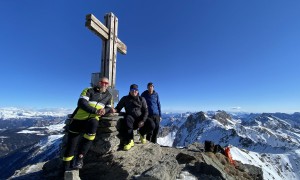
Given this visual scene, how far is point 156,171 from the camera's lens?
795 centimetres

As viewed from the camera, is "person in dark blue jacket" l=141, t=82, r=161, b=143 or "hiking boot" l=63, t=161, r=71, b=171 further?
"person in dark blue jacket" l=141, t=82, r=161, b=143

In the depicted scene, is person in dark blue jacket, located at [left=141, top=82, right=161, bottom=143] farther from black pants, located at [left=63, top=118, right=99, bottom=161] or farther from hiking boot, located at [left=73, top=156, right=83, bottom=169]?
hiking boot, located at [left=73, top=156, right=83, bottom=169]

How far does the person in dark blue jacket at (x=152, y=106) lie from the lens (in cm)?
1233

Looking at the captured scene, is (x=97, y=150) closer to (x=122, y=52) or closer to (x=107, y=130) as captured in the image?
(x=107, y=130)

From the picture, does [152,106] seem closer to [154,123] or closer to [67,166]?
[154,123]

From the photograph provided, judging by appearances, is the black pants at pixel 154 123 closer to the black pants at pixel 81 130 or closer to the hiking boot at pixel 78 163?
the black pants at pixel 81 130

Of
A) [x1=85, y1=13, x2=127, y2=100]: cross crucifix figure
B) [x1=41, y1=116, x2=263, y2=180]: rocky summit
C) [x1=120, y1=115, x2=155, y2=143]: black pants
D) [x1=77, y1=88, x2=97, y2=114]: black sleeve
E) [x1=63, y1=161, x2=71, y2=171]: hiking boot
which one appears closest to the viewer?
[x1=63, y1=161, x2=71, y2=171]: hiking boot

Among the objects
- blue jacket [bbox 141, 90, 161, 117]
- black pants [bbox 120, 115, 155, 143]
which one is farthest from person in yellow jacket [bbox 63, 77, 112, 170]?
blue jacket [bbox 141, 90, 161, 117]

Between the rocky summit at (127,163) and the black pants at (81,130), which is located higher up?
the black pants at (81,130)

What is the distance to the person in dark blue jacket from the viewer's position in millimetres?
12328

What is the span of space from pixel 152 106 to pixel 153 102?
25cm

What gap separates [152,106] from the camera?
12.4m

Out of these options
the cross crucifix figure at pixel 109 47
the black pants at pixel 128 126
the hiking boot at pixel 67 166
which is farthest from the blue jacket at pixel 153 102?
the hiking boot at pixel 67 166

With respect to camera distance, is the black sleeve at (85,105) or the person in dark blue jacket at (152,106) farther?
the person in dark blue jacket at (152,106)
